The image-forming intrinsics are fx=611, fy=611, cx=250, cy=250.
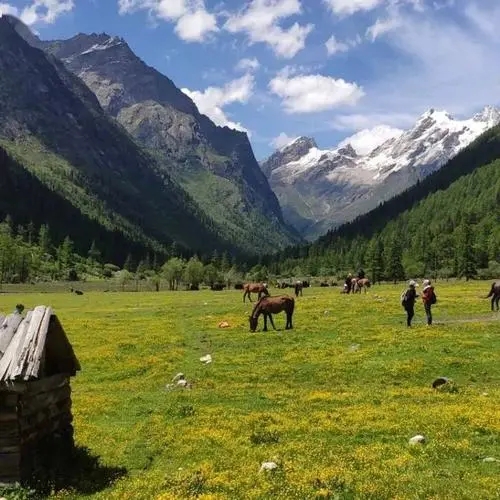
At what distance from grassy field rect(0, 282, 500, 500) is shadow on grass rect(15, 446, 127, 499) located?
12 centimetres

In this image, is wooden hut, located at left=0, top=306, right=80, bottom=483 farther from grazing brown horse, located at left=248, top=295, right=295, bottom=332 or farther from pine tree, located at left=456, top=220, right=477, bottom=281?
pine tree, located at left=456, top=220, right=477, bottom=281

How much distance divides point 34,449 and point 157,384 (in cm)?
1526

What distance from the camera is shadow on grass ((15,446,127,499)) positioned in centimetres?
1706

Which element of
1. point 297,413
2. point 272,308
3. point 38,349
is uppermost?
point 38,349

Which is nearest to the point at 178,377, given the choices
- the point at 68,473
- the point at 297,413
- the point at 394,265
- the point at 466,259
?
the point at 297,413

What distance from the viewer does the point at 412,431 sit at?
70.7 ft

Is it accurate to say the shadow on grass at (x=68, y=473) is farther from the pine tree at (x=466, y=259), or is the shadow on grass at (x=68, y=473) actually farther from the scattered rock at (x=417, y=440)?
the pine tree at (x=466, y=259)

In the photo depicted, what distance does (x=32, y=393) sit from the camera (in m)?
18.0

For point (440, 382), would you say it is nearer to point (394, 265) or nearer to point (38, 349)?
point (38, 349)

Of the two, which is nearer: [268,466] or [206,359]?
[268,466]

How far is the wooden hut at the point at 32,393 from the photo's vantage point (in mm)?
16906

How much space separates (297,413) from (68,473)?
9.79m

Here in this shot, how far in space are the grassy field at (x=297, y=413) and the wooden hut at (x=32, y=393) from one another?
62.0 inches

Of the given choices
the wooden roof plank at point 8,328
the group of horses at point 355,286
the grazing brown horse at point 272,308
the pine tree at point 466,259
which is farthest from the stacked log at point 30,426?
the pine tree at point 466,259
